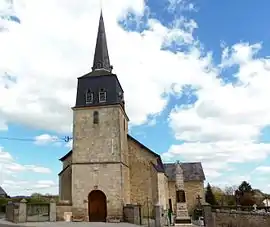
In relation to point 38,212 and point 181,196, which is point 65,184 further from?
point 181,196

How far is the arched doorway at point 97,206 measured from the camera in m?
25.5

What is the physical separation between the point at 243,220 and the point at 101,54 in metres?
19.0

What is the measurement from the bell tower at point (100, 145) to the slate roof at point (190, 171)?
15228 millimetres

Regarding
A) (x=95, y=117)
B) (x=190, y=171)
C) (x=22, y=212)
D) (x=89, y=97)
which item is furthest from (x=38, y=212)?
(x=190, y=171)

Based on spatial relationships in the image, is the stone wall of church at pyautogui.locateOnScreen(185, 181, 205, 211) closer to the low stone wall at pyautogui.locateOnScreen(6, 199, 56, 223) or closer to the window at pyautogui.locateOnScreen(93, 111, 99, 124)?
the window at pyautogui.locateOnScreen(93, 111, 99, 124)

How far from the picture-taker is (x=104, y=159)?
25672mm

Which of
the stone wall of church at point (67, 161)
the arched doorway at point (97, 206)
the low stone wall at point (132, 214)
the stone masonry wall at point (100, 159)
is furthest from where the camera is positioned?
the stone wall of church at point (67, 161)

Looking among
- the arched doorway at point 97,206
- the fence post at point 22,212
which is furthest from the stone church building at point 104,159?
the fence post at point 22,212

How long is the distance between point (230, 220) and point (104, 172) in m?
9.97

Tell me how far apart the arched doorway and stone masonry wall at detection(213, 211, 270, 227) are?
9039 mm

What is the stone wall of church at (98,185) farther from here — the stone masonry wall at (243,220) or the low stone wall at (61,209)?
the stone masonry wall at (243,220)

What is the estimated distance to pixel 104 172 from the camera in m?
25.4

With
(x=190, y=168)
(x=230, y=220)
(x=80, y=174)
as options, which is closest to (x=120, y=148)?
(x=80, y=174)

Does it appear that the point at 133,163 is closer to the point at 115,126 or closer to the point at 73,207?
the point at 115,126
